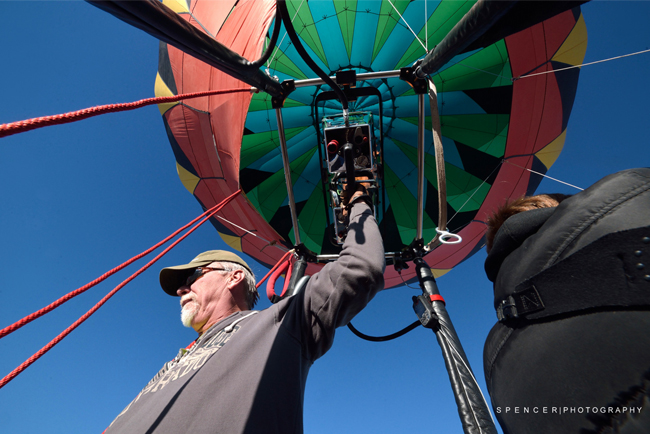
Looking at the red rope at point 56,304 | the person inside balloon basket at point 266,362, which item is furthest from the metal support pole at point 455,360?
the red rope at point 56,304

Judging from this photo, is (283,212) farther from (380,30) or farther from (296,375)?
(296,375)

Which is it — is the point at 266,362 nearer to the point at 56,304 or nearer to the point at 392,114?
the point at 56,304

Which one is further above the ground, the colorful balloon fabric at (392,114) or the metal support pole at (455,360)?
the colorful balloon fabric at (392,114)

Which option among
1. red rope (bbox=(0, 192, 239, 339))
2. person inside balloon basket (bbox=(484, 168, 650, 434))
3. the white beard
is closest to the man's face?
the white beard

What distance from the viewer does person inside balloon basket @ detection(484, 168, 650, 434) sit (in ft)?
1.95

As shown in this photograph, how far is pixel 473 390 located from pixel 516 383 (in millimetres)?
1090

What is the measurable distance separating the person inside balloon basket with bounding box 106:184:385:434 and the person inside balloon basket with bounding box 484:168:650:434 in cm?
55

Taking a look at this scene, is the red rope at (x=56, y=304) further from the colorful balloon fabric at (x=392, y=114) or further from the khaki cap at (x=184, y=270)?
the colorful balloon fabric at (x=392, y=114)

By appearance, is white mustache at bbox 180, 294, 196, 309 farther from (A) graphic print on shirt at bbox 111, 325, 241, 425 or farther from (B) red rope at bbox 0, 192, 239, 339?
(B) red rope at bbox 0, 192, 239, 339

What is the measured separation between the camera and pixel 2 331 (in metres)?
0.85

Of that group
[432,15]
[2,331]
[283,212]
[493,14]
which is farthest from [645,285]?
[283,212]

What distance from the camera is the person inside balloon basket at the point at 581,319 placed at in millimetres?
595

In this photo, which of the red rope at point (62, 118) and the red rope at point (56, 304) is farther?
the red rope at point (56, 304)

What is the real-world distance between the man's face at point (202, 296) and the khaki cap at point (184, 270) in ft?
0.18
